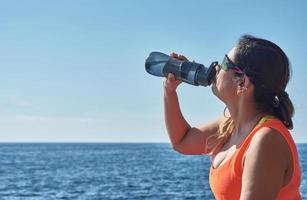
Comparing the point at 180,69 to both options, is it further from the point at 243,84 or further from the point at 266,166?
the point at 266,166

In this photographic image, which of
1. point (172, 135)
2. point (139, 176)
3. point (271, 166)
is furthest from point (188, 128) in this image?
point (139, 176)

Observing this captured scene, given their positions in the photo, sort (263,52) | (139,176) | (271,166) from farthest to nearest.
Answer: (139,176) < (263,52) < (271,166)

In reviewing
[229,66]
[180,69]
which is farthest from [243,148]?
[180,69]

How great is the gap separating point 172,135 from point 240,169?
2.33ft

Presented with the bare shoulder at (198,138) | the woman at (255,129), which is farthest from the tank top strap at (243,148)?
the bare shoulder at (198,138)

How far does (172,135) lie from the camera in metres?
3.33

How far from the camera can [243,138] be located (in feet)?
9.24

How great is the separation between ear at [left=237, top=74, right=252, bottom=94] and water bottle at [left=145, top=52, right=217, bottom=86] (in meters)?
0.16

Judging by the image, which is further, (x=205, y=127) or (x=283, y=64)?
(x=205, y=127)

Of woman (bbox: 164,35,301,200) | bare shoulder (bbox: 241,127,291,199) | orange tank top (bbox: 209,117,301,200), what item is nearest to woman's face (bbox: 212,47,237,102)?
woman (bbox: 164,35,301,200)

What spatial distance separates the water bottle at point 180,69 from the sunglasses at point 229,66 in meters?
0.09

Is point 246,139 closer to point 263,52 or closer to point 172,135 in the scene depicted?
point 263,52

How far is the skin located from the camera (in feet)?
8.38

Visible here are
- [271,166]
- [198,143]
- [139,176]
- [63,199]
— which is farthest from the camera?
[139,176]
